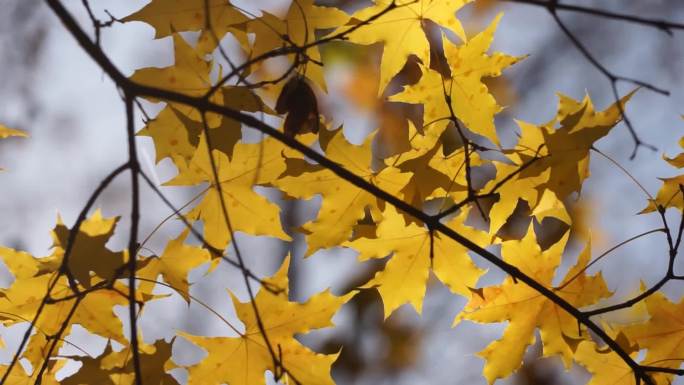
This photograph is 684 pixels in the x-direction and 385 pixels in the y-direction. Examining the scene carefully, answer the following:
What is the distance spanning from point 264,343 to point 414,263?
1.07 ft

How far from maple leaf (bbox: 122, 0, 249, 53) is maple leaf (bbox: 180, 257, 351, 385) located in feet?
1.60

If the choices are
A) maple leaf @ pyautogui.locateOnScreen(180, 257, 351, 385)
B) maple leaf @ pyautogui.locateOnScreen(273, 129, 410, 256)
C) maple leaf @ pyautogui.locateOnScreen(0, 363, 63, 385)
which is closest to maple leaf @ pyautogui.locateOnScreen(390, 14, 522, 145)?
maple leaf @ pyautogui.locateOnScreen(273, 129, 410, 256)

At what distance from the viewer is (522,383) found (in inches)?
238

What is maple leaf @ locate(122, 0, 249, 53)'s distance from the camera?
4.42 feet

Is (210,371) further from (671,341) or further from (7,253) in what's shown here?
(671,341)

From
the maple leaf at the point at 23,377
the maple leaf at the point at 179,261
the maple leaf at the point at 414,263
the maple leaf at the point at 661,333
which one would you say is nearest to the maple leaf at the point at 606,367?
the maple leaf at the point at 661,333

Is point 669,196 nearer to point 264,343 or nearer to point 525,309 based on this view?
point 525,309

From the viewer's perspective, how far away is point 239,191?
1440 mm

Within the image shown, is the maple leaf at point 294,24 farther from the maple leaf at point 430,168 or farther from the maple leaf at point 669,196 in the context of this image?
the maple leaf at point 669,196

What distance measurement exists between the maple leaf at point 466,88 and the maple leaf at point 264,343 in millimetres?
425

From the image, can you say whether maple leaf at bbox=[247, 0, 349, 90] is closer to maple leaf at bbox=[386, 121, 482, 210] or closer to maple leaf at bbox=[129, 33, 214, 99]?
maple leaf at bbox=[129, 33, 214, 99]

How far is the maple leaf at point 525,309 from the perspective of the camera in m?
1.48

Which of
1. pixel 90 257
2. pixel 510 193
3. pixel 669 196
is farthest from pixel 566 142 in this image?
pixel 90 257

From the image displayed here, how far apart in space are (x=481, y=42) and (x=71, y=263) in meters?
0.87
